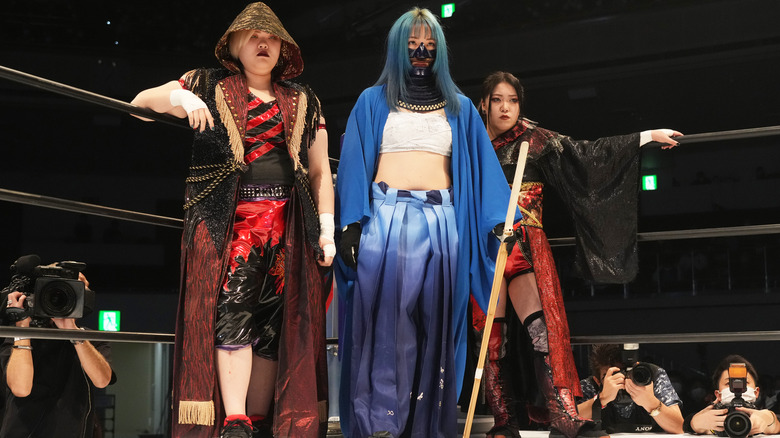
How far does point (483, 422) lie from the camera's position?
3.08 m

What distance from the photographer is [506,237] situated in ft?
8.66

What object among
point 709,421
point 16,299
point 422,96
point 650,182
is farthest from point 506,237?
point 650,182

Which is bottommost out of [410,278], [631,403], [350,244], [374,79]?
[631,403]

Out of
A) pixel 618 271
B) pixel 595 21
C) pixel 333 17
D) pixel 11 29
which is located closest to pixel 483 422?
pixel 618 271

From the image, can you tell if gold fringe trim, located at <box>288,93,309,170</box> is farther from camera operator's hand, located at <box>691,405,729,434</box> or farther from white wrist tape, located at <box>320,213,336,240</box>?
camera operator's hand, located at <box>691,405,729,434</box>

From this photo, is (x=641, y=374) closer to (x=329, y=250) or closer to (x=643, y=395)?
(x=643, y=395)

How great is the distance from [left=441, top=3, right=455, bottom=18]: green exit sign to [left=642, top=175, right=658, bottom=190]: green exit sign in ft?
7.99

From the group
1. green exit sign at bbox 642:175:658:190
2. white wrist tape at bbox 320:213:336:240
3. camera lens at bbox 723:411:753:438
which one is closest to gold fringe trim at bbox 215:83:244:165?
white wrist tape at bbox 320:213:336:240

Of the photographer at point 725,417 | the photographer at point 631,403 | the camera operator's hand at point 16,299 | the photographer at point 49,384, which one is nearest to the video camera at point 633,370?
the photographer at point 631,403

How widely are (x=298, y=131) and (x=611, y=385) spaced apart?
1.54 metres

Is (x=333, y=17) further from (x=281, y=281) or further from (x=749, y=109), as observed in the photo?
(x=281, y=281)

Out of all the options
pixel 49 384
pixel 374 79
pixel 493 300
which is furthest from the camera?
pixel 374 79

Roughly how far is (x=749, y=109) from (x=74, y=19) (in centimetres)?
662

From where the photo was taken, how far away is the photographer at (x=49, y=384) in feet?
10.6
